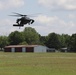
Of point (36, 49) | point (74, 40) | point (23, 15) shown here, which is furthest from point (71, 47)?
point (23, 15)

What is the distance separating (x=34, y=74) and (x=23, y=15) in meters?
13.0

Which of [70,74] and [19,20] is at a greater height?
[19,20]

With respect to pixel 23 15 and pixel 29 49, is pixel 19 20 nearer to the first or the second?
pixel 23 15

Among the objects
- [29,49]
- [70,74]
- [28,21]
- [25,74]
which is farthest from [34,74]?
[29,49]

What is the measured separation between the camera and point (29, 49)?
18975 cm

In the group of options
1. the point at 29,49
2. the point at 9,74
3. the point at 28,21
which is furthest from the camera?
the point at 29,49

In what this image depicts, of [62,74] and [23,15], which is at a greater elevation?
[23,15]

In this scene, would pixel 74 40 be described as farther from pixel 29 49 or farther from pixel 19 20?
pixel 19 20

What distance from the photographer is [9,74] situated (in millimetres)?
33438

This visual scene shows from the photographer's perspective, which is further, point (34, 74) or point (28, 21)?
point (28, 21)

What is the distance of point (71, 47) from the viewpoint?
650 feet

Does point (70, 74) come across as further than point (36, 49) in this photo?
No

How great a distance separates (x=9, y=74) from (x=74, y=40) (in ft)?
531

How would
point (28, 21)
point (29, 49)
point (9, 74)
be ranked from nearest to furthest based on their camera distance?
point (9, 74)
point (28, 21)
point (29, 49)
